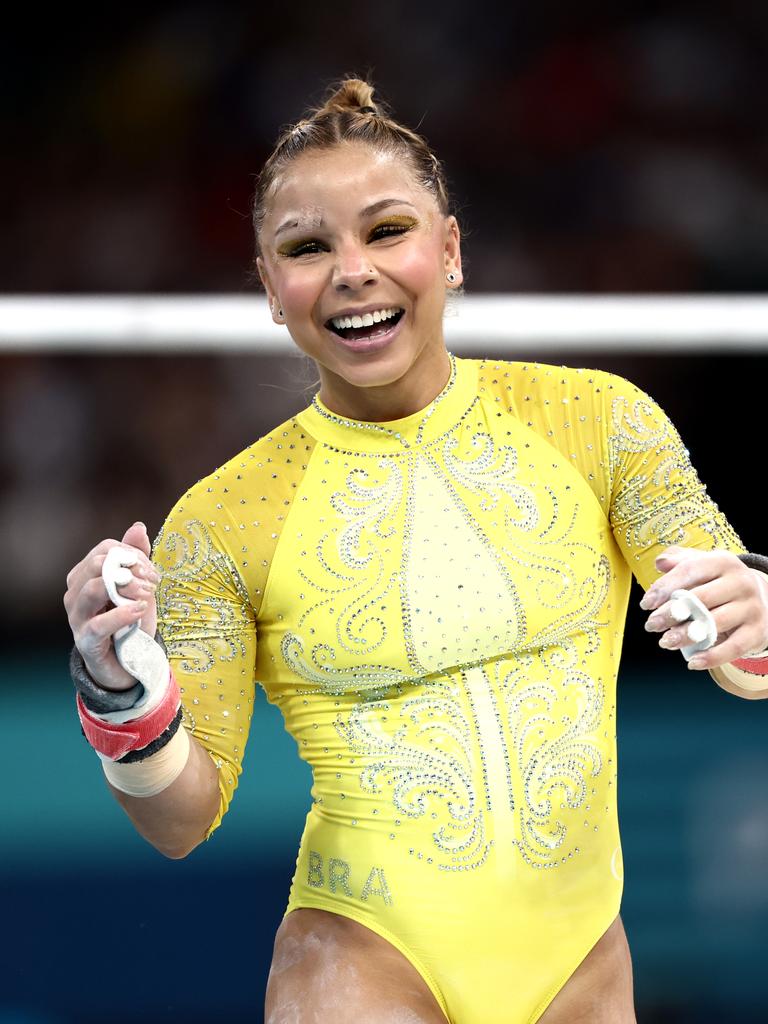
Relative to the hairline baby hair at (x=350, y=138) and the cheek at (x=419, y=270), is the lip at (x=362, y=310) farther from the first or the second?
the hairline baby hair at (x=350, y=138)

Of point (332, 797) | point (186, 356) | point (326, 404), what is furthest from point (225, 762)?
point (186, 356)

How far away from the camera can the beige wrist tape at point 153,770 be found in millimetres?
1359

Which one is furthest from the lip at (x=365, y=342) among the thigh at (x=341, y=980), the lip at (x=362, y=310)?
the thigh at (x=341, y=980)

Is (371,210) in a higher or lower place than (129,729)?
higher

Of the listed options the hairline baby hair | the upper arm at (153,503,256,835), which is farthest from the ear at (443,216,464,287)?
the upper arm at (153,503,256,835)

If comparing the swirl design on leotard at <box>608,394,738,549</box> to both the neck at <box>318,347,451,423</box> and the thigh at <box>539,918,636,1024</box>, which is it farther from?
the thigh at <box>539,918,636,1024</box>

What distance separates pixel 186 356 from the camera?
4551 mm

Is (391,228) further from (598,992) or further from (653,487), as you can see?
(598,992)

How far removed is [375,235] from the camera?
5.09ft

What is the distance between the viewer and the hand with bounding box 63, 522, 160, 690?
4.09ft

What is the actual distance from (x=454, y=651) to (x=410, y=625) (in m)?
0.05

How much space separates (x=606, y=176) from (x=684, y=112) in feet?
1.01

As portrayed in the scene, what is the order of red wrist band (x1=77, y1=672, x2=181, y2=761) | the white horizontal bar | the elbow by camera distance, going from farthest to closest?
1. the white horizontal bar
2. the elbow
3. red wrist band (x1=77, y1=672, x2=181, y2=761)

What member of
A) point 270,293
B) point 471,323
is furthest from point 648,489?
point 471,323
